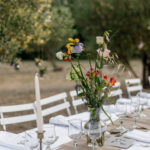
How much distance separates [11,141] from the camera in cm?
263

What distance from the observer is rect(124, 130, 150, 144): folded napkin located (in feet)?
8.30

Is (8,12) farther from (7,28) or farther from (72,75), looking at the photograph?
(72,75)

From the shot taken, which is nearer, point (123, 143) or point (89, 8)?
point (123, 143)

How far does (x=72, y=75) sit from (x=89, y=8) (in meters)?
7.01

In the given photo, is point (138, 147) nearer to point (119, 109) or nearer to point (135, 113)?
point (135, 113)

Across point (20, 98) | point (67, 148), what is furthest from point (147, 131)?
point (20, 98)

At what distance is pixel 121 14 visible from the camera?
862 cm

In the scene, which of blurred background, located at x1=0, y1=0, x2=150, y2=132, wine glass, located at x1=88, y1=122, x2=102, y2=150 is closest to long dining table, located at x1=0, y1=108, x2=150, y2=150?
wine glass, located at x1=88, y1=122, x2=102, y2=150

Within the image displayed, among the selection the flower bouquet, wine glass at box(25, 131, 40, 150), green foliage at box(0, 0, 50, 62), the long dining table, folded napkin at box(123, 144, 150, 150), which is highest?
green foliage at box(0, 0, 50, 62)

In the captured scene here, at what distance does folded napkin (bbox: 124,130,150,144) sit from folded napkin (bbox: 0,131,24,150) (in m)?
0.97

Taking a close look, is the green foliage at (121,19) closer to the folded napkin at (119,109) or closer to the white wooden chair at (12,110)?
the white wooden chair at (12,110)

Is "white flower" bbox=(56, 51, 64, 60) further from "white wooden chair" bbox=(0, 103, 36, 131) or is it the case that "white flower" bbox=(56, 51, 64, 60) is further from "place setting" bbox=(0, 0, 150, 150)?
"white wooden chair" bbox=(0, 103, 36, 131)

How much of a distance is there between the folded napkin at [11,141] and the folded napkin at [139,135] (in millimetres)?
968

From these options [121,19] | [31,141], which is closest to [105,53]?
[31,141]
